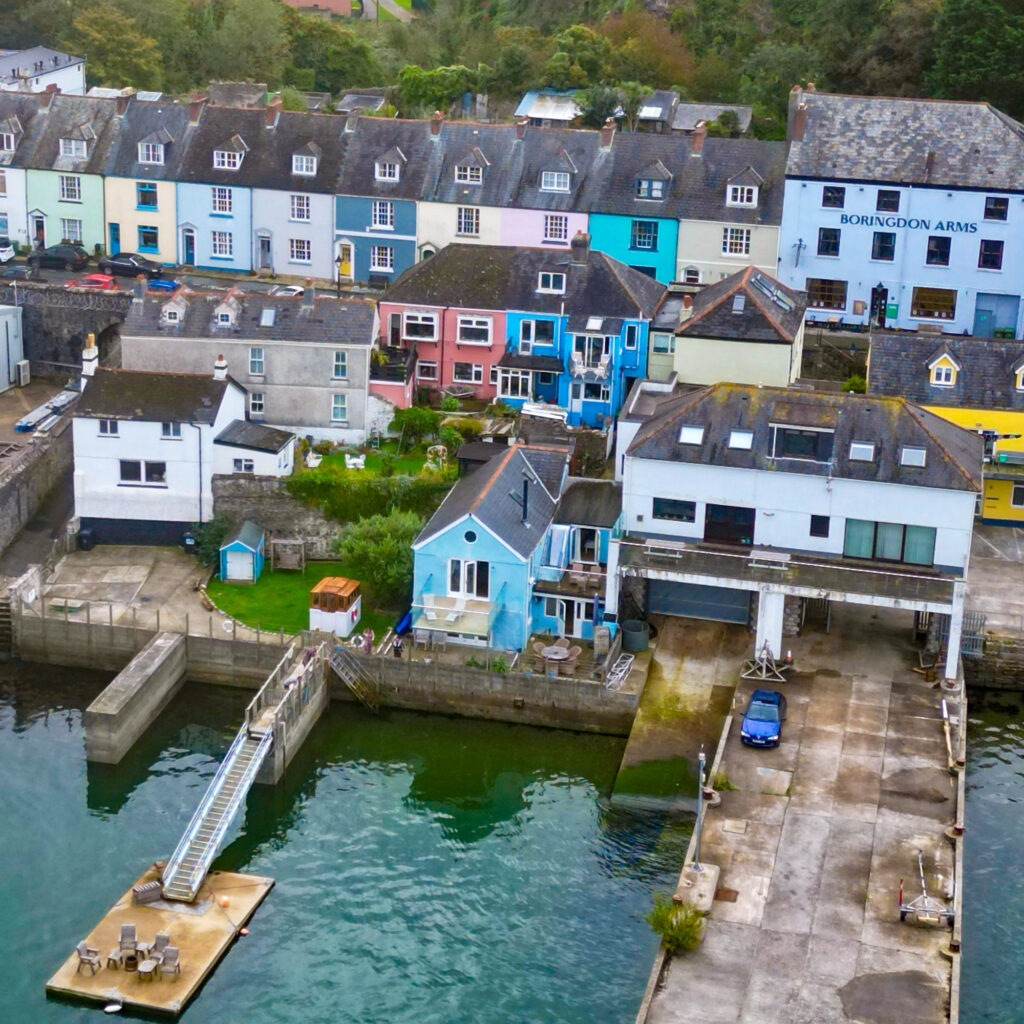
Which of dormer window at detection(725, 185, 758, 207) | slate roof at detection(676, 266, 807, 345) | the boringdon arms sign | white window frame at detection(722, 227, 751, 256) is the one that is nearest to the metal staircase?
slate roof at detection(676, 266, 807, 345)

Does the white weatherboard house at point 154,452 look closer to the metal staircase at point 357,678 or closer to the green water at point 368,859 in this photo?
the green water at point 368,859

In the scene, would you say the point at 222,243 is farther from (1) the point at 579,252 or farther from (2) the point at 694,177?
(2) the point at 694,177

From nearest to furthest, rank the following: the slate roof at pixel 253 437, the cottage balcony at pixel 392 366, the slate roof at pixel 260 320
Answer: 1. the slate roof at pixel 253 437
2. the slate roof at pixel 260 320
3. the cottage balcony at pixel 392 366

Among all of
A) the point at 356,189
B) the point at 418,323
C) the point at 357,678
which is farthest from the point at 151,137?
the point at 357,678

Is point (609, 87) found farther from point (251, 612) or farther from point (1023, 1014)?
point (1023, 1014)

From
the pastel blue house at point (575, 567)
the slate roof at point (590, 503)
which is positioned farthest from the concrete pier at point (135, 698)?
the slate roof at point (590, 503)

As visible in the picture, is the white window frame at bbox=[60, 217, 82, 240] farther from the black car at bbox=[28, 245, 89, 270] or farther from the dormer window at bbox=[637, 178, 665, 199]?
the dormer window at bbox=[637, 178, 665, 199]
